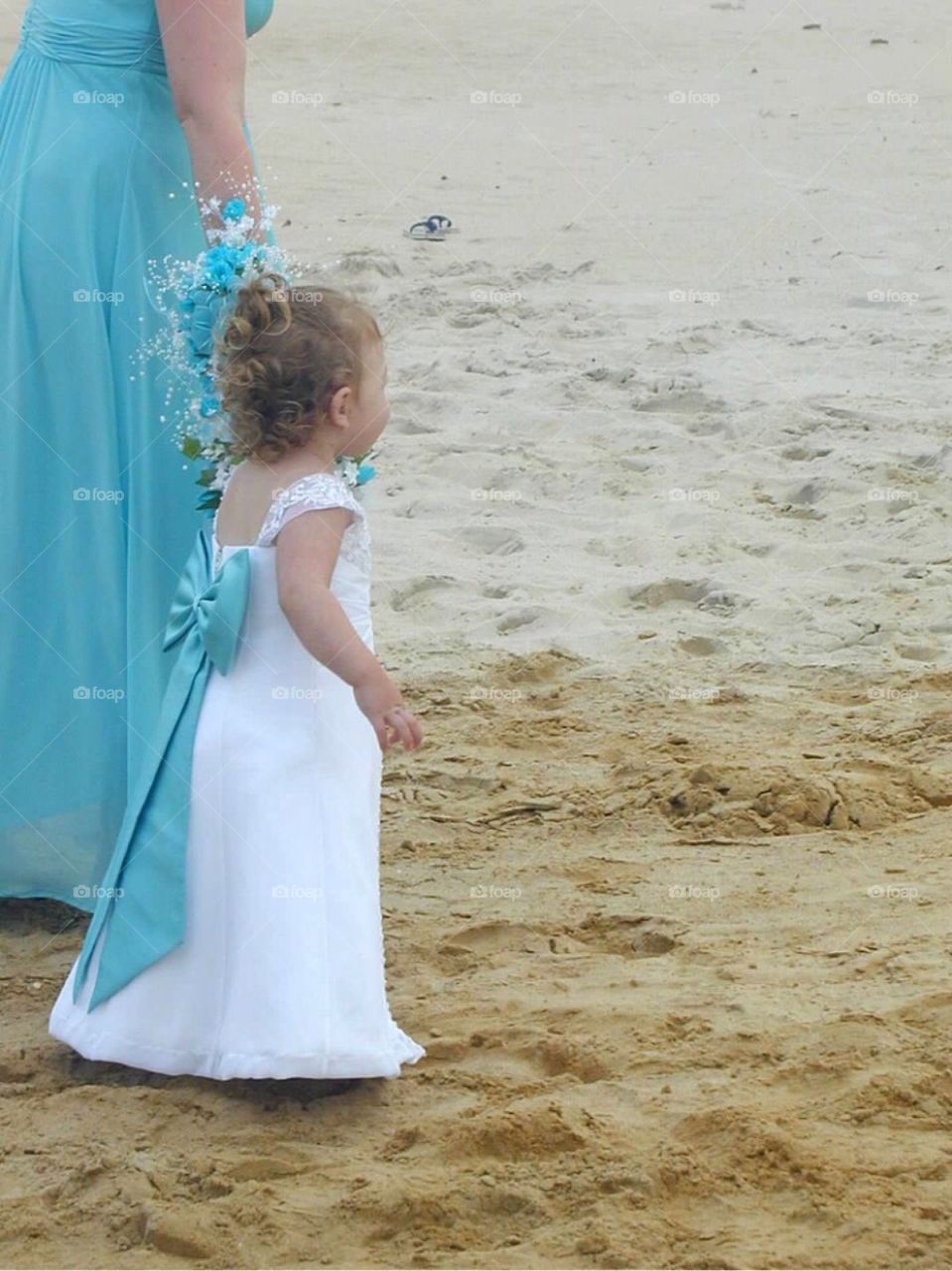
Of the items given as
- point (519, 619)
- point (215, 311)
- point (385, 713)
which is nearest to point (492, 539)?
point (519, 619)

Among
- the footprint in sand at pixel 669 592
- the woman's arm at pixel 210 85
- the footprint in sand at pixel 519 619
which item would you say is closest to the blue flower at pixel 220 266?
the woman's arm at pixel 210 85

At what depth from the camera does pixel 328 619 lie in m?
2.56

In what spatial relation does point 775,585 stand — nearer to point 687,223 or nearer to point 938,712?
point 938,712

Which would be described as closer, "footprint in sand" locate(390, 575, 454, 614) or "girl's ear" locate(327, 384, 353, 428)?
"girl's ear" locate(327, 384, 353, 428)

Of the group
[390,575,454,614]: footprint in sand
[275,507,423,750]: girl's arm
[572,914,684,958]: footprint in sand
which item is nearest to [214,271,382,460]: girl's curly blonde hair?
[275,507,423,750]: girl's arm

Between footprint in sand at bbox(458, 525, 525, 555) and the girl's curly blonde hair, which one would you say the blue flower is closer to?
the girl's curly blonde hair

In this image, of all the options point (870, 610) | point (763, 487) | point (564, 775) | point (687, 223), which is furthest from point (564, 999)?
point (687, 223)

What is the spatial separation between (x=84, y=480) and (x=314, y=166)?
6217mm

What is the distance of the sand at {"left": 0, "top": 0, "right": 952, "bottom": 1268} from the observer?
2414 mm

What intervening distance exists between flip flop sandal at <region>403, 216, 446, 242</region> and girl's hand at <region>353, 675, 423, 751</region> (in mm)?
5417

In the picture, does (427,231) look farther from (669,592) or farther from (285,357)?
(285,357)

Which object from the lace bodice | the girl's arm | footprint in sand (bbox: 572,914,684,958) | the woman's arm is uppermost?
the woman's arm

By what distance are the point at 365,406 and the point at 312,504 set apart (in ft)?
0.59

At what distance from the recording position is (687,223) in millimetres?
7895
